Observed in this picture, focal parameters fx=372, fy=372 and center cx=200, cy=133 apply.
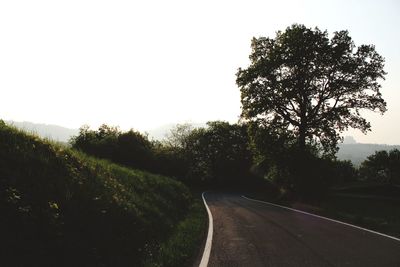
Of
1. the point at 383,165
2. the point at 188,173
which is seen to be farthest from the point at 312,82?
the point at 383,165

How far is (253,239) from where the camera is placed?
1185 centimetres

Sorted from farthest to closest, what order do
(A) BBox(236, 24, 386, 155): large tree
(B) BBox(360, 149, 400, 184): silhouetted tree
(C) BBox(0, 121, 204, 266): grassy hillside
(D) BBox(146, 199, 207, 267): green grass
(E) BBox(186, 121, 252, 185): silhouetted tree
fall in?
(B) BBox(360, 149, 400, 184): silhouetted tree, (E) BBox(186, 121, 252, 185): silhouetted tree, (A) BBox(236, 24, 386, 155): large tree, (D) BBox(146, 199, 207, 267): green grass, (C) BBox(0, 121, 204, 266): grassy hillside

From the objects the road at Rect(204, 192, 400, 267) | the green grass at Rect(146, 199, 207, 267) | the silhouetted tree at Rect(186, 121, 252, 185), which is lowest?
the green grass at Rect(146, 199, 207, 267)

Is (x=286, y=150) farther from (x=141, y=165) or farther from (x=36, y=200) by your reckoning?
(x=36, y=200)

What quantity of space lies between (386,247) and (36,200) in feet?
29.4

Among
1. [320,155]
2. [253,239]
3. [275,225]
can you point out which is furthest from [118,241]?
[320,155]

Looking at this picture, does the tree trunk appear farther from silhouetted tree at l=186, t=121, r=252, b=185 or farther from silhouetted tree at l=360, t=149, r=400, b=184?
silhouetted tree at l=360, t=149, r=400, b=184

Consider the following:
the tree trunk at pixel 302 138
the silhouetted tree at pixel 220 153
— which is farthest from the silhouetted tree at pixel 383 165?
the tree trunk at pixel 302 138

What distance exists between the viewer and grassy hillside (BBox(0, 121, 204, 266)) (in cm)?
600

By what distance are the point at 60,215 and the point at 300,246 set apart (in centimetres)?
652

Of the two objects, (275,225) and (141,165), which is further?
Answer: (141,165)

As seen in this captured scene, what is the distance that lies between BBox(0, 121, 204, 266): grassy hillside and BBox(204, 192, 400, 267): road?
2.10 m

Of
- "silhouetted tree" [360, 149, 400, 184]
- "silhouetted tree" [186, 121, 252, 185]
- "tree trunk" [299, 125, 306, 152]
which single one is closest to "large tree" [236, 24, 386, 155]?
"tree trunk" [299, 125, 306, 152]

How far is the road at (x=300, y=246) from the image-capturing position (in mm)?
8508
